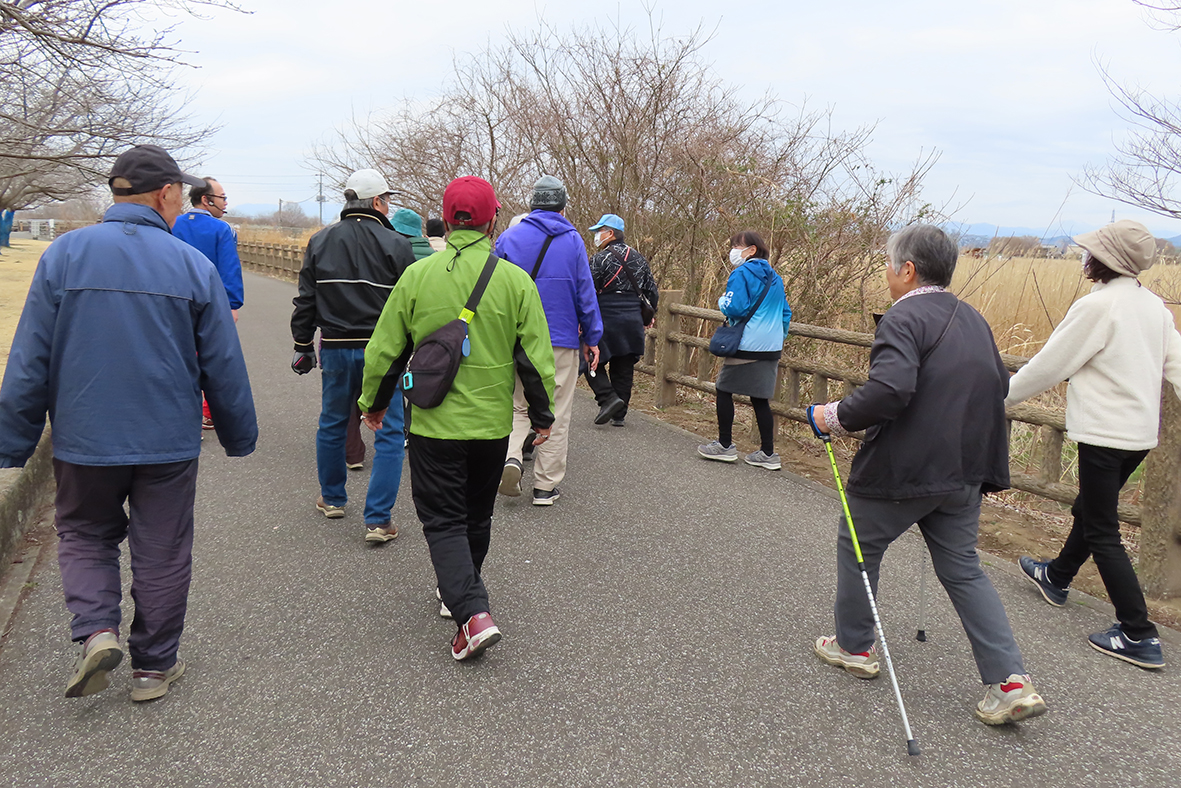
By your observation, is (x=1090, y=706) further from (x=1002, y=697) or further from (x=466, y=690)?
(x=466, y=690)

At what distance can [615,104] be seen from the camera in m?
10.1

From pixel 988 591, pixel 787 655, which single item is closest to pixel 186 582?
pixel 787 655

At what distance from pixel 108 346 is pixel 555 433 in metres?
2.92

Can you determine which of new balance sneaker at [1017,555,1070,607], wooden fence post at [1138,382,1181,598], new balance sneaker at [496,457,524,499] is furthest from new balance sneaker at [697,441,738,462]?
wooden fence post at [1138,382,1181,598]

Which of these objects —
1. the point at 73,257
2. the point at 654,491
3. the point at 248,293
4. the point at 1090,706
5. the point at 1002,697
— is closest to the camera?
the point at 73,257

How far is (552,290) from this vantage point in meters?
5.05

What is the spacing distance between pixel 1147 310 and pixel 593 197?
8.05 metres

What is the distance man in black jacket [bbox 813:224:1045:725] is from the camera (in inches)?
108

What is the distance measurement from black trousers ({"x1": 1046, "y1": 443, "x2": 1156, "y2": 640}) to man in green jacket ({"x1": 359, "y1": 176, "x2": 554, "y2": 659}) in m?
2.45

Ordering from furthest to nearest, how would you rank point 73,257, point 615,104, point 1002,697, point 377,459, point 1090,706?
1. point 615,104
2. point 377,459
3. point 1090,706
4. point 1002,697
5. point 73,257

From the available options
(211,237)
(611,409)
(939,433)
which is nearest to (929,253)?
(939,433)

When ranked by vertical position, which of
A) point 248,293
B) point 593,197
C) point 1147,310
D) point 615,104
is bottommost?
point 248,293

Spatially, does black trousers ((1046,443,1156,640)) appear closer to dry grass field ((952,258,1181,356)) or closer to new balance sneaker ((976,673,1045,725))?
new balance sneaker ((976,673,1045,725))

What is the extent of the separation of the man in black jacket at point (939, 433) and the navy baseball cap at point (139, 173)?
8.36ft
